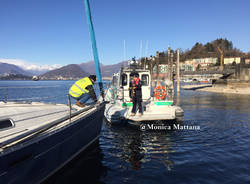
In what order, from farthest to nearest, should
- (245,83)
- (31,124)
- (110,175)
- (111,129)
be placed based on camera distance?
(245,83) < (111,129) < (110,175) < (31,124)

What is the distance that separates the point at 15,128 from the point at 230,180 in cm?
567

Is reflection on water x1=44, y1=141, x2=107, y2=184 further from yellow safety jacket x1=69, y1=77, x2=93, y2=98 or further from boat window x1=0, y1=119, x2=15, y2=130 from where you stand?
yellow safety jacket x1=69, y1=77, x2=93, y2=98

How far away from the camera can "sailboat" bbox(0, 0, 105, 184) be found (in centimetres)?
344

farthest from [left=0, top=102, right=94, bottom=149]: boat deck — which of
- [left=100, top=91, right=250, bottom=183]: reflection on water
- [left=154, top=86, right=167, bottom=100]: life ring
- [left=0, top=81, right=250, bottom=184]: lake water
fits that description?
[left=154, top=86, right=167, bottom=100]: life ring

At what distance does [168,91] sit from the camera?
39.0 ft

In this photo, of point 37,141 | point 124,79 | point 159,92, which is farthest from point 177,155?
point 124,79

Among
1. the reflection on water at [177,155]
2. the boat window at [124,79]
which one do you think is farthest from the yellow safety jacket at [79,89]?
the boat window at [124,79]

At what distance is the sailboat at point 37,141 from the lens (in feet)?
11.3

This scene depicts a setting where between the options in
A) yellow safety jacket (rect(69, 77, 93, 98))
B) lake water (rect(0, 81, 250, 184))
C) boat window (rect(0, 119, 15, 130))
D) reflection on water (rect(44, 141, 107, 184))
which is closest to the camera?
boat window (rect(0, 119, 15, 130))

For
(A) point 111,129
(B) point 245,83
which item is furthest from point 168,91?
(B) point 245,83

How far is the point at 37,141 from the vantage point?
388 cm

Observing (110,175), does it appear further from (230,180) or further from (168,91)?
(168,91)

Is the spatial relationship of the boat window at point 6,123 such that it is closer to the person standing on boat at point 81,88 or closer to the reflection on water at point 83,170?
the reflection on water at point 83,170

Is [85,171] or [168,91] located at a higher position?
[168,91]
